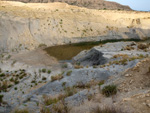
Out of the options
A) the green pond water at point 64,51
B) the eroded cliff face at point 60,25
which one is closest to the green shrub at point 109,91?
the green pond water at point 64,51

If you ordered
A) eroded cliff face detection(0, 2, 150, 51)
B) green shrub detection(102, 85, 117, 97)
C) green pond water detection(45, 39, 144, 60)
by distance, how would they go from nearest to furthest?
green shrub detection(102, 85, 117, 97), green pond water detection(45, 39, 144, 60), eroded cliff face detection(0, 2, 150, 51)

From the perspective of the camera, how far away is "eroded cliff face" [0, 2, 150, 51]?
26.8m

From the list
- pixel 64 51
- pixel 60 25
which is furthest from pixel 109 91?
pixel 60 25

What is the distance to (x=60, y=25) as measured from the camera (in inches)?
1291

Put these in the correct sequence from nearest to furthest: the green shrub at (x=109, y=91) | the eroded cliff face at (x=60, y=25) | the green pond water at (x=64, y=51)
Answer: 1. the green shrub at (x=109, y=91)
2. the green pond water at (x=64, y=51)
3. the eroded cliff face at (x=60, y=25)

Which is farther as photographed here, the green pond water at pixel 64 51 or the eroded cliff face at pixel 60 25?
the eroded cliff face at pixel 60 25

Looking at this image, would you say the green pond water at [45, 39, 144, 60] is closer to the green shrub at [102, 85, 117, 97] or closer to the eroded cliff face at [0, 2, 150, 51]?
the eroded cliff face at [0, 2, 150, 51]

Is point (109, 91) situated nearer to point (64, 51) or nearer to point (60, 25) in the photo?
point (64, 51)

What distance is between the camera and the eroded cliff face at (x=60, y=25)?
26.8m

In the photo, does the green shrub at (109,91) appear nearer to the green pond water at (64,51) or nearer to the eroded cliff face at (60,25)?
the green pond water at (64,51)

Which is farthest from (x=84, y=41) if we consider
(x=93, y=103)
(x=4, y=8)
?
(x=93, y=103)

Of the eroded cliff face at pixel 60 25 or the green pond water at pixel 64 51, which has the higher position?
the eroded cliff face at pixel 60 25

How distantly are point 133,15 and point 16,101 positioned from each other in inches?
1701

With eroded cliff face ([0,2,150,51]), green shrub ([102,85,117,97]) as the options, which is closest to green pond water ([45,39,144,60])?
eroded cliff face ([0,2,150,51])
